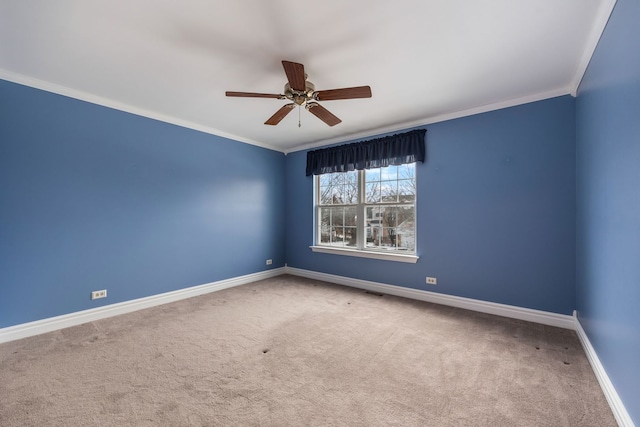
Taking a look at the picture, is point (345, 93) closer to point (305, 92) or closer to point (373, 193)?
point (305, 92)

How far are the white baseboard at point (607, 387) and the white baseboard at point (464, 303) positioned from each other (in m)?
0.37

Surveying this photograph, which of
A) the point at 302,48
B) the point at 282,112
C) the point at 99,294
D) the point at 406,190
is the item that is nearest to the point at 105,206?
the point at 99,294

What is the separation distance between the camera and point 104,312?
9.82ft

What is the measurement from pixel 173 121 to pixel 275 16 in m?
2.57

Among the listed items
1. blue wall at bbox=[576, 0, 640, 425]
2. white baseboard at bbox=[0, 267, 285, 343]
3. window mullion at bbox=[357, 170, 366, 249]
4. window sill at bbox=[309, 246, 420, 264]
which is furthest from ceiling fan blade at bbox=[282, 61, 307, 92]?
white baseboard at bbox=[0, 267, 285, 343]

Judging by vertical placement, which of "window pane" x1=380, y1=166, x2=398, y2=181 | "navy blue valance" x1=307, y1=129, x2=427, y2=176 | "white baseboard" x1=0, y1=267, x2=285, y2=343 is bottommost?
"white baseboard" x1=0, y1=267, x2=285, y2=343

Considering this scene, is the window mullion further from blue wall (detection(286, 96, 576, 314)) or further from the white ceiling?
the white ceiling

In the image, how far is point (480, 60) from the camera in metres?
2.24

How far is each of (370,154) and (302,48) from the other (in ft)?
7.43

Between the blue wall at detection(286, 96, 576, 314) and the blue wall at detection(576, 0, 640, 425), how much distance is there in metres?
0.47

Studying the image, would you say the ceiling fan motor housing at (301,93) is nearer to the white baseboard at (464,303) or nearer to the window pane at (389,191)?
the window pane at (389,191)

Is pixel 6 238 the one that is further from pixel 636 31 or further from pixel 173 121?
pixel 636 31

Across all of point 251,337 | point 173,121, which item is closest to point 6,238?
point 173,121

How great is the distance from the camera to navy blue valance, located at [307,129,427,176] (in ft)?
12.1
